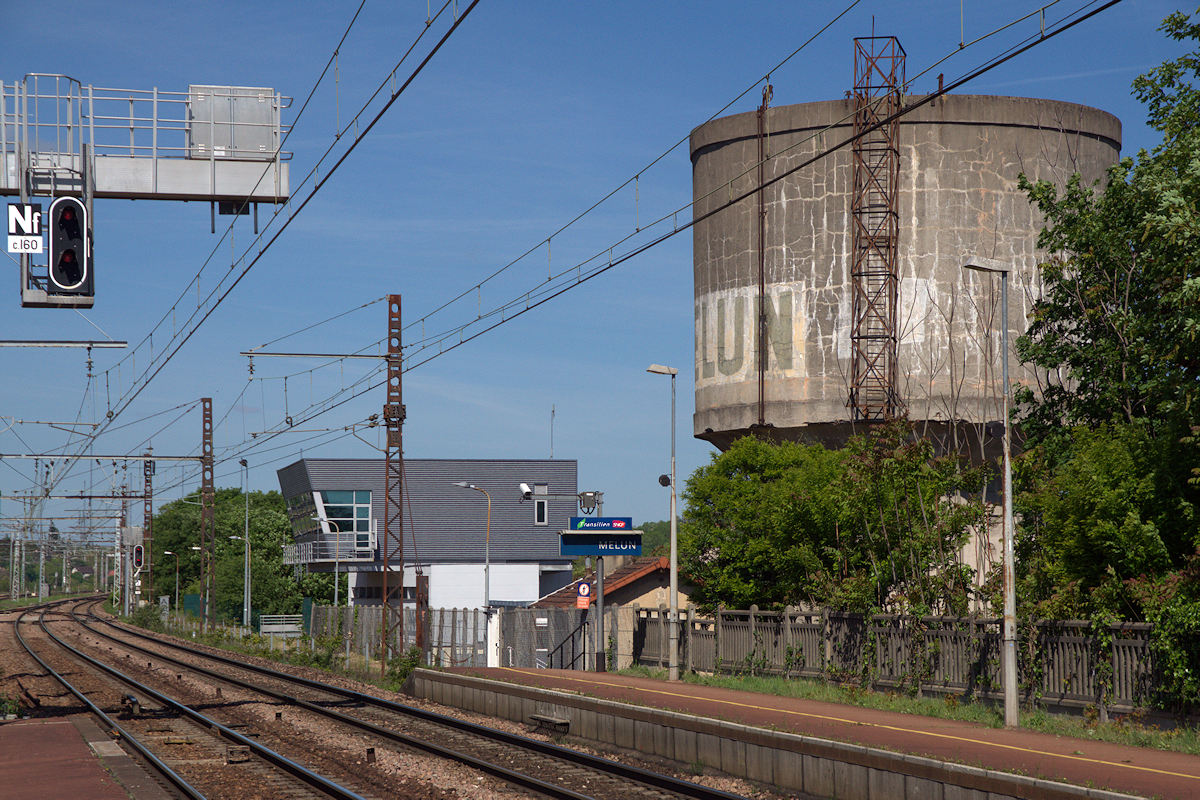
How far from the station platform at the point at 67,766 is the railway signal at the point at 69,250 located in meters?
6.61

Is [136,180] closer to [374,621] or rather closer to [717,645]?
[717,645]

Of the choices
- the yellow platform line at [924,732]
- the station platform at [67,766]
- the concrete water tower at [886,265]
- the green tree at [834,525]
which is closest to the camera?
the yellow platform line at [924,732]

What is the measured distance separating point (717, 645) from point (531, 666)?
405 inches

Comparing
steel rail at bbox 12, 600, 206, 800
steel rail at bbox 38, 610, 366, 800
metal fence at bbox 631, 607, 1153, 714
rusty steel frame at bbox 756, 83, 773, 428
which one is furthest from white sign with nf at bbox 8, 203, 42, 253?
rusty steel frame at bbox 756, 83, 773, 428

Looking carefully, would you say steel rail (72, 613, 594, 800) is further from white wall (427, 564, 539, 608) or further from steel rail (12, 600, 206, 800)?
white wall (427, 564, 539, 608)

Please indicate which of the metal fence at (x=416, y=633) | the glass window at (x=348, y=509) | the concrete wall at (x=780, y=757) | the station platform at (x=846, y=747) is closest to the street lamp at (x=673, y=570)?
the station platform at (x=846, y=747)

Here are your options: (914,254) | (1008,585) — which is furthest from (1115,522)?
(914,254)

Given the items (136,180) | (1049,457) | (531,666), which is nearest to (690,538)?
(531,666)

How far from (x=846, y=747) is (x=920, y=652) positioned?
36.2 ft

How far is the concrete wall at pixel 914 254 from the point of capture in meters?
43.8

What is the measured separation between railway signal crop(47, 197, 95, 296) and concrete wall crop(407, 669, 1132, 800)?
11.1 metres

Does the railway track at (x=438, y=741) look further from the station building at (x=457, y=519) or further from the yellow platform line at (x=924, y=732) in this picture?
the station building at (x=457, y=519)

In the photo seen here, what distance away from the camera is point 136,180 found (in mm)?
22781

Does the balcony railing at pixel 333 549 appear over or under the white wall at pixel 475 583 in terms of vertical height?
over
